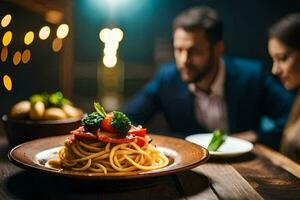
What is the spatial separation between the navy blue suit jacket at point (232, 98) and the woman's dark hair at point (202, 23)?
33cm

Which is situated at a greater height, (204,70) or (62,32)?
(62,32)

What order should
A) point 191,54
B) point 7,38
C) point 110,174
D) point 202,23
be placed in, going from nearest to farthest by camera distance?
point 110,174 → point 7,38 → point 191,54 → point 202,23

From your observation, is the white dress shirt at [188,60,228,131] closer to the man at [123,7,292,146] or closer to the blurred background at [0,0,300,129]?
the man at [123,7,292,146]

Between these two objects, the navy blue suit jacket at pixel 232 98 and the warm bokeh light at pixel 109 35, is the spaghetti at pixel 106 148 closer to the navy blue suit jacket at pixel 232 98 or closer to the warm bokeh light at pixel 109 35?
the warm bokeh light at pixel 109 35

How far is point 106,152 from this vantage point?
1.67 m

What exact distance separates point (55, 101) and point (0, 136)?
600mm

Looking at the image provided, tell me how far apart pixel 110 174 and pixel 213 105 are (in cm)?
278

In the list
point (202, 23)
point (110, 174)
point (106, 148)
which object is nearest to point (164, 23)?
point (202, 23)

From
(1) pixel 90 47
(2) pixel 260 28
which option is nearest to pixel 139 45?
(1) pixel 90 47

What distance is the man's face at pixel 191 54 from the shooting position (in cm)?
380

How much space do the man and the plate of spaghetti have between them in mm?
2129

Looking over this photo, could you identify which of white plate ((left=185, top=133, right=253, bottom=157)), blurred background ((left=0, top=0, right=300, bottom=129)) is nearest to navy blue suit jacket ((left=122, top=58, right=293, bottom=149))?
blurred background ((left=0, top=0, right=300, bottom=129))

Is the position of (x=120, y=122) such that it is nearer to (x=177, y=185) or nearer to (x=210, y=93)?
(x=177, y=185)

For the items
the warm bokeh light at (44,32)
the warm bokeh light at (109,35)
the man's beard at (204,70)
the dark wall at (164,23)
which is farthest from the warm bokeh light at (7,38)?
the dark wall at (164,23)
